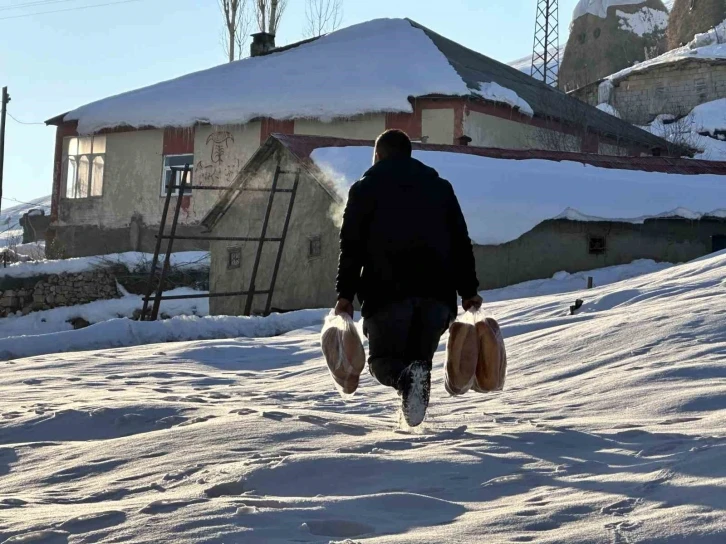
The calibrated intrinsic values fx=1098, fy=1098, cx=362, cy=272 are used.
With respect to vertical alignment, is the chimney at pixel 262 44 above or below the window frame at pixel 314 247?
above

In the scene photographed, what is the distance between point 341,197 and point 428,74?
10.00m

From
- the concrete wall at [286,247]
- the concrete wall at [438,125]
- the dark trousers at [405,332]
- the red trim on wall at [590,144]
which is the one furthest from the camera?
the red trim on wall at [590,144]

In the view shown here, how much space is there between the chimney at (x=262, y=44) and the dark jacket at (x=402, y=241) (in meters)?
28.4

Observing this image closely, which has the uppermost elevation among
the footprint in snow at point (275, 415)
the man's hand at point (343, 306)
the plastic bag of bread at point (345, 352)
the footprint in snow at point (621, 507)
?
the man's hand at point (343, 306)

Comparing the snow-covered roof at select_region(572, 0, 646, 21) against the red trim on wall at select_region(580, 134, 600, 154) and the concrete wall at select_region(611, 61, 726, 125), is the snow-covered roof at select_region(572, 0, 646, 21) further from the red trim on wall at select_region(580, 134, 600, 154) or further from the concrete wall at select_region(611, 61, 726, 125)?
the red trim on wall at select_region(580, 134, 600, 154)

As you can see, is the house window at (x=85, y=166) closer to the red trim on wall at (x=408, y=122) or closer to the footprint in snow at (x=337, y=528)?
the red trim on wall at (x=408, y=122)

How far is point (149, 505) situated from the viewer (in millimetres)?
4059

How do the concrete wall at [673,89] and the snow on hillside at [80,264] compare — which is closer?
the snow on hillside at [80,264]

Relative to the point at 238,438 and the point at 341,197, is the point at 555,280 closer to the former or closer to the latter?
the point at 341,197

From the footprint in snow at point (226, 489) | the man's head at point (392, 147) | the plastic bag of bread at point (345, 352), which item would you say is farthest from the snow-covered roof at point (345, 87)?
the footprint in snow at point (226, 489)

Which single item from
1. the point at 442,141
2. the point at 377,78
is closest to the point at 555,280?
the point at 442,141

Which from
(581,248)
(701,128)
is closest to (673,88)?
(701,128)

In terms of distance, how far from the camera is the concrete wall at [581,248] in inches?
710

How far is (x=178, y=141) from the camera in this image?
29.5 meters
